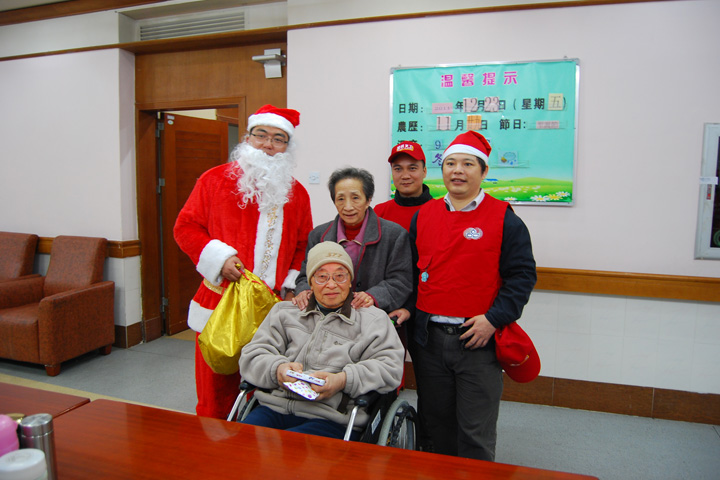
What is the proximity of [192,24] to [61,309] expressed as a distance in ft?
8.08

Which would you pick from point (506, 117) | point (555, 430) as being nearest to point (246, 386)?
point (555, 430)

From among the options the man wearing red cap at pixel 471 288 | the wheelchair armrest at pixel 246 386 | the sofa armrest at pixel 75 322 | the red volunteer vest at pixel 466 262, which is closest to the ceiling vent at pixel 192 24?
the sofa armrest at pixel 75 322

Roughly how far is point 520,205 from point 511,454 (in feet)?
4.84

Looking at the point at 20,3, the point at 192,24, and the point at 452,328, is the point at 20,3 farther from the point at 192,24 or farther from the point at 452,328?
the point at 452,328

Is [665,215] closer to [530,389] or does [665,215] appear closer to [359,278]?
[530,389]

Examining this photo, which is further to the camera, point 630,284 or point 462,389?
point 630,284

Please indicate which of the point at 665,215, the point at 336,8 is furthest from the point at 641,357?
the point at 336,8

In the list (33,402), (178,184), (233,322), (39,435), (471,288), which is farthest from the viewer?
(178,184)

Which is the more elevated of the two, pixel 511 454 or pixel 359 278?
pixel 359 278

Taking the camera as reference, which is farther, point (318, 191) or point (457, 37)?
point (318, 191)

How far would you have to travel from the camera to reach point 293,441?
1.10 m

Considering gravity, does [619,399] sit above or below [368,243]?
below

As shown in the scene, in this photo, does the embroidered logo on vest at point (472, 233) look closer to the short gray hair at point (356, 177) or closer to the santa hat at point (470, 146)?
the santa hat at point (470, 146)

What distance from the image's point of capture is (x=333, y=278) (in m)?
1.59
